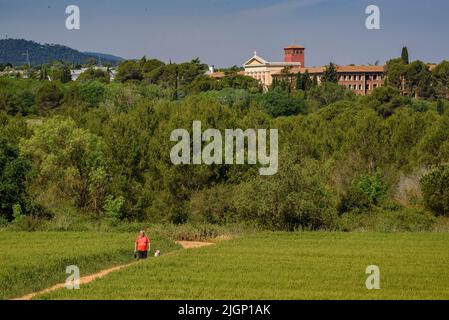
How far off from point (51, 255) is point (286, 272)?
9.83m

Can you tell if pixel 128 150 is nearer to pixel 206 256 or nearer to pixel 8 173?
pixel 8 173

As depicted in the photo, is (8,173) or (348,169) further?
(348,169)

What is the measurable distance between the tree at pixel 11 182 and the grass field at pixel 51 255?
18.6ft

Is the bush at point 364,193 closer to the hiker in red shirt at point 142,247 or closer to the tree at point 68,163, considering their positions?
the tree at point 68,163

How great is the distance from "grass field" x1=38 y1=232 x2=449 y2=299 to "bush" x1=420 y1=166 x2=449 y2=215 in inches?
565

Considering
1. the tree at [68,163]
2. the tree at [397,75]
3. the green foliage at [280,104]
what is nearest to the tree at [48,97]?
the green foliage at [280,104]

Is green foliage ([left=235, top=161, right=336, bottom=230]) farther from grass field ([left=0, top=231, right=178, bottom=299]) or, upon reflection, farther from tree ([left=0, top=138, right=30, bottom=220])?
tree ([left=0, top=138, right=30, bottom=220])

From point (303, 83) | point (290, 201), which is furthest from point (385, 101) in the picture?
point (290, 201)

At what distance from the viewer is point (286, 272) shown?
28938 millimetres

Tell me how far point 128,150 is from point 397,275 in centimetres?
3142

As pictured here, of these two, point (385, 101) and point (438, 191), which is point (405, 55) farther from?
point (438, 191)

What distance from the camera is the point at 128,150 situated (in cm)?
5722

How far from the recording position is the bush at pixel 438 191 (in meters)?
54.1
